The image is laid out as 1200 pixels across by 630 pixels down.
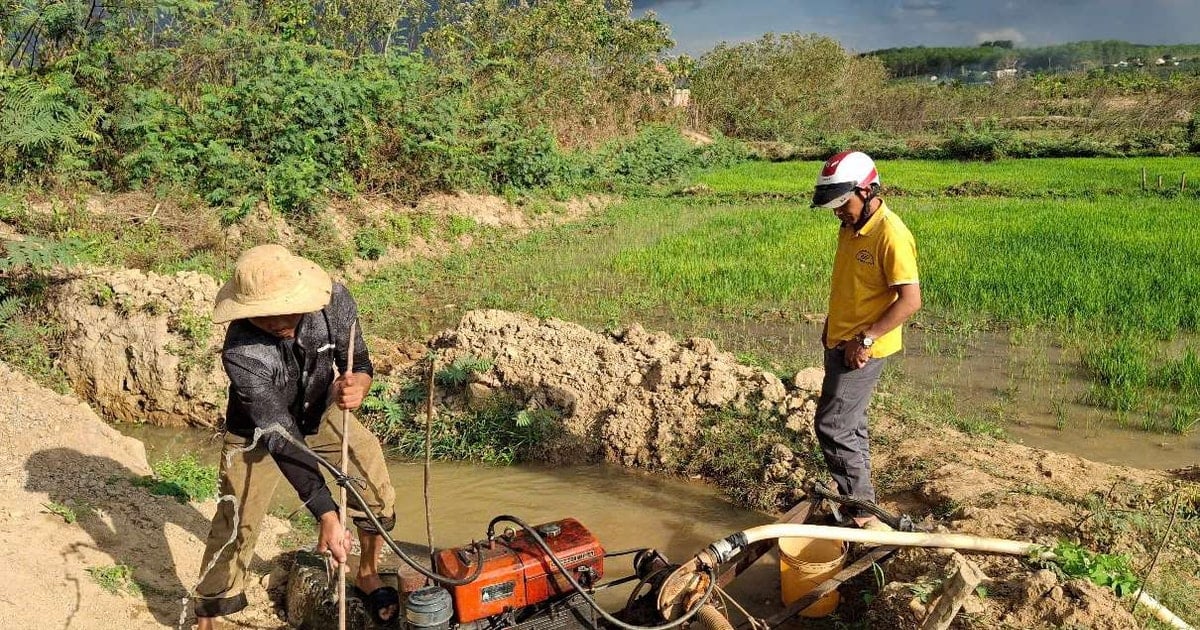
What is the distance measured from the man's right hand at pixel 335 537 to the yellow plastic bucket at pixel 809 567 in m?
1.68

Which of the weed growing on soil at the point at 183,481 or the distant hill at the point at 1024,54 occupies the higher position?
the distant hill at the point at 1024,54

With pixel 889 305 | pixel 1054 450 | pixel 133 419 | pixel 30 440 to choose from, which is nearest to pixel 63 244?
pixel 133 419

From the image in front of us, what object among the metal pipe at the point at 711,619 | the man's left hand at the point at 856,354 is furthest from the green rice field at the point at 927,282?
the metal pipe at the point at 711,619

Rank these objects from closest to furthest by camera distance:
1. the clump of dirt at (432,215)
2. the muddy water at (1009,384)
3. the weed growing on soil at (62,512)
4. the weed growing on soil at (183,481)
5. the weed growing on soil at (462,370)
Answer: the weed growing on soil at (62,512)
the weed growing on soil at (183,481)
the muddy water at (1009,384)
the weed growing on soil at (462,370)
the clump of dirt at (432,215)

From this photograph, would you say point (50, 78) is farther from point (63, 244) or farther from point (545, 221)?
point (545, 221)

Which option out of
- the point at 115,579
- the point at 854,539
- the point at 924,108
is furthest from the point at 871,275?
the point at 924,108

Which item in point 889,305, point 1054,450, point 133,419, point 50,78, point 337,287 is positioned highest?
point 50,78

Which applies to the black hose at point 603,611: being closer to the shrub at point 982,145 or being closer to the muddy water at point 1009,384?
the muddy water at point 1009,384

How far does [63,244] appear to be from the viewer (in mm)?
5969

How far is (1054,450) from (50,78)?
10.00 m

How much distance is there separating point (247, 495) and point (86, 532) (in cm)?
116

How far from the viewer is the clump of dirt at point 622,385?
4.89m

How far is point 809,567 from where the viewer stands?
3.07 m

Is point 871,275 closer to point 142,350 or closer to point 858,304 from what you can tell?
point 858,304
